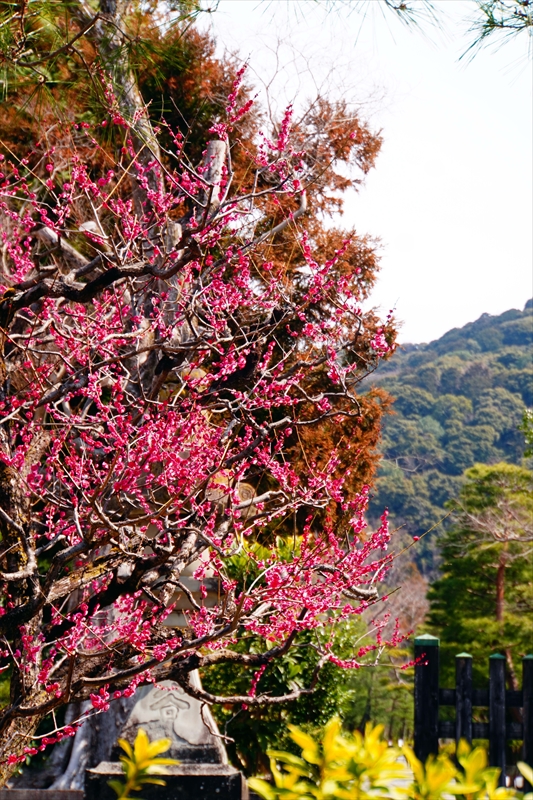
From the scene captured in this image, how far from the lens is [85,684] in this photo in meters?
3.32

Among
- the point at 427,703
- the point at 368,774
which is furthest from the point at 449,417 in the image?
the point at 368,774

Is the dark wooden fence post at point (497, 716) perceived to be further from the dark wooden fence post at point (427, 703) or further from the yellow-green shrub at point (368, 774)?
the yellow-green shrub at point (368, 774)

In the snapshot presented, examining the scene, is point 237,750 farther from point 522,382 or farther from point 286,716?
point 522,382

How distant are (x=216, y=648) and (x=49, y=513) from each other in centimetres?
145

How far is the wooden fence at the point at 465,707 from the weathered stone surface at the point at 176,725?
1811 mm

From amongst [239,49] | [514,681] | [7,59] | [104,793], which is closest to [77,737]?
[104,793]

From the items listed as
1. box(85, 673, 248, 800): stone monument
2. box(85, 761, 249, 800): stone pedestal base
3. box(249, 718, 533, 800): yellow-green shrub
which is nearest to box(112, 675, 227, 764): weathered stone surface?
box(85, 673, 248, 800): stone monument

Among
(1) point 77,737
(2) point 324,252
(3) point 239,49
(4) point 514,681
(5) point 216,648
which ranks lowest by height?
(4) point 514,681

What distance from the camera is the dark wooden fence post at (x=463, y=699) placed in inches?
246

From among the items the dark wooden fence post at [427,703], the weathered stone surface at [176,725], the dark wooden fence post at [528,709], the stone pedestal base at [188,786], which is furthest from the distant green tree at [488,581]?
the stone pedestal base at [188,786]

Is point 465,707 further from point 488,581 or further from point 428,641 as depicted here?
point 488,581

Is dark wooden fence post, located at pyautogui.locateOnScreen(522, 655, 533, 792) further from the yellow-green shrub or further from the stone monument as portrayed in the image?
the yellow-green shrub

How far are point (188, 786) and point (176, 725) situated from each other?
0.46 m

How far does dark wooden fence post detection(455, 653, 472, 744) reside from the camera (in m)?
6.25
